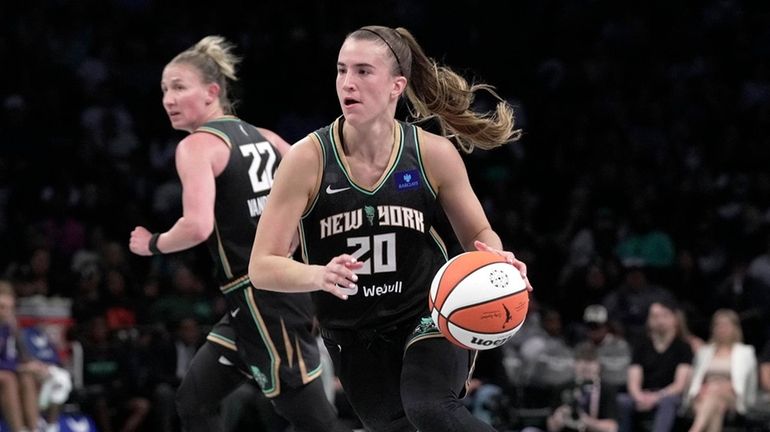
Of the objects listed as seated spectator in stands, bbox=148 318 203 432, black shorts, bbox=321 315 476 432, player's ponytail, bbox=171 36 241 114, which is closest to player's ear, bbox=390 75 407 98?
black shorts, bbox=321 315 476 432

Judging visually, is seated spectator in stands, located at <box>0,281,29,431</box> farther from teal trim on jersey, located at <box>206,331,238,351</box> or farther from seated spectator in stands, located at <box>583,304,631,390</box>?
seated spectator in stands, located at <box>583,304,631,390</box>

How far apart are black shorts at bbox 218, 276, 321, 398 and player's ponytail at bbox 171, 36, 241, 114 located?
3.29 feet

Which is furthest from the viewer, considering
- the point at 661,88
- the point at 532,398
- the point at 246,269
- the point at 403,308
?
the point at 661,88

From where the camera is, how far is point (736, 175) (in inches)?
538

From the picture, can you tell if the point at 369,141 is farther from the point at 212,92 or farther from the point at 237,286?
the point at 212,92

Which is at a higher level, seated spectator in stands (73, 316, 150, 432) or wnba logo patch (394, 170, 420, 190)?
wnba logo patch (394, 170, 420, 190)

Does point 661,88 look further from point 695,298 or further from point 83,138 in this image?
point 83,138

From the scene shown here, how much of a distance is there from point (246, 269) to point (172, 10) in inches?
373

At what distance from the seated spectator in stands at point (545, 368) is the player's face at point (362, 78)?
22.3 ft

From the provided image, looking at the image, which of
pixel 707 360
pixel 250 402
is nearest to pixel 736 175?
pixel 707 360

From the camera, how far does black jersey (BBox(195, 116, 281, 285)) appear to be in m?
5.62

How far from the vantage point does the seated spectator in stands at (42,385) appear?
959 centimetres

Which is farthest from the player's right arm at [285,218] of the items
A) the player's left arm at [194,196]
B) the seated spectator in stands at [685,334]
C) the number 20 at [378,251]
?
the seated spectator in stands at [685,334]

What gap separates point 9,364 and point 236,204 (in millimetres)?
4750
